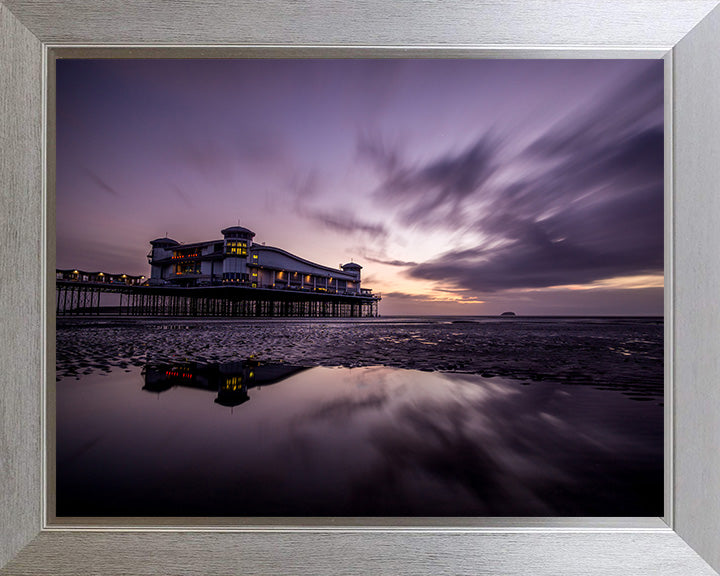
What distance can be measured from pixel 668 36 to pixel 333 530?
1.88m

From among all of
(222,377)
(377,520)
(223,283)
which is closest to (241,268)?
(223,283)

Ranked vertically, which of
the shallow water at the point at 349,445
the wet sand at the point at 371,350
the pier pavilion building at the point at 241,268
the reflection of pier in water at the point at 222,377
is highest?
the pier pavilion building at the point at 241,268

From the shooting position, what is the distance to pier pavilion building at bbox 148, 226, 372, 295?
2.71 m

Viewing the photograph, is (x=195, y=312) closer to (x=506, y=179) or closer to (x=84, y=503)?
(x=84, y=503)

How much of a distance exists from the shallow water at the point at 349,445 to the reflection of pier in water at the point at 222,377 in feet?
0.04

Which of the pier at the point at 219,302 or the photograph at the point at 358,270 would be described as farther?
the pier at the point at 219,302

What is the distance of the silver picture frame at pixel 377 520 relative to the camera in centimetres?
105

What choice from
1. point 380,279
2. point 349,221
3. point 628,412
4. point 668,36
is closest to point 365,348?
point 380,279

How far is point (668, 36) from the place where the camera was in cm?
109

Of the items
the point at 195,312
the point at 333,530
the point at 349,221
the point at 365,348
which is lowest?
the point at 333,530

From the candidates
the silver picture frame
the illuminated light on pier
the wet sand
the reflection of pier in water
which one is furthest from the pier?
the silver picture frame

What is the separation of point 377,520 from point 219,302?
8.59 feet

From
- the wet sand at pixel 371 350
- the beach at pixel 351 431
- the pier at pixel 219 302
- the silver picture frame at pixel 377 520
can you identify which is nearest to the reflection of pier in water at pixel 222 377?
the beach at pixel 351 431

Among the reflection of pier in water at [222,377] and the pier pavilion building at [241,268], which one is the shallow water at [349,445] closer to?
the reflection of pier in water at [222,377]
